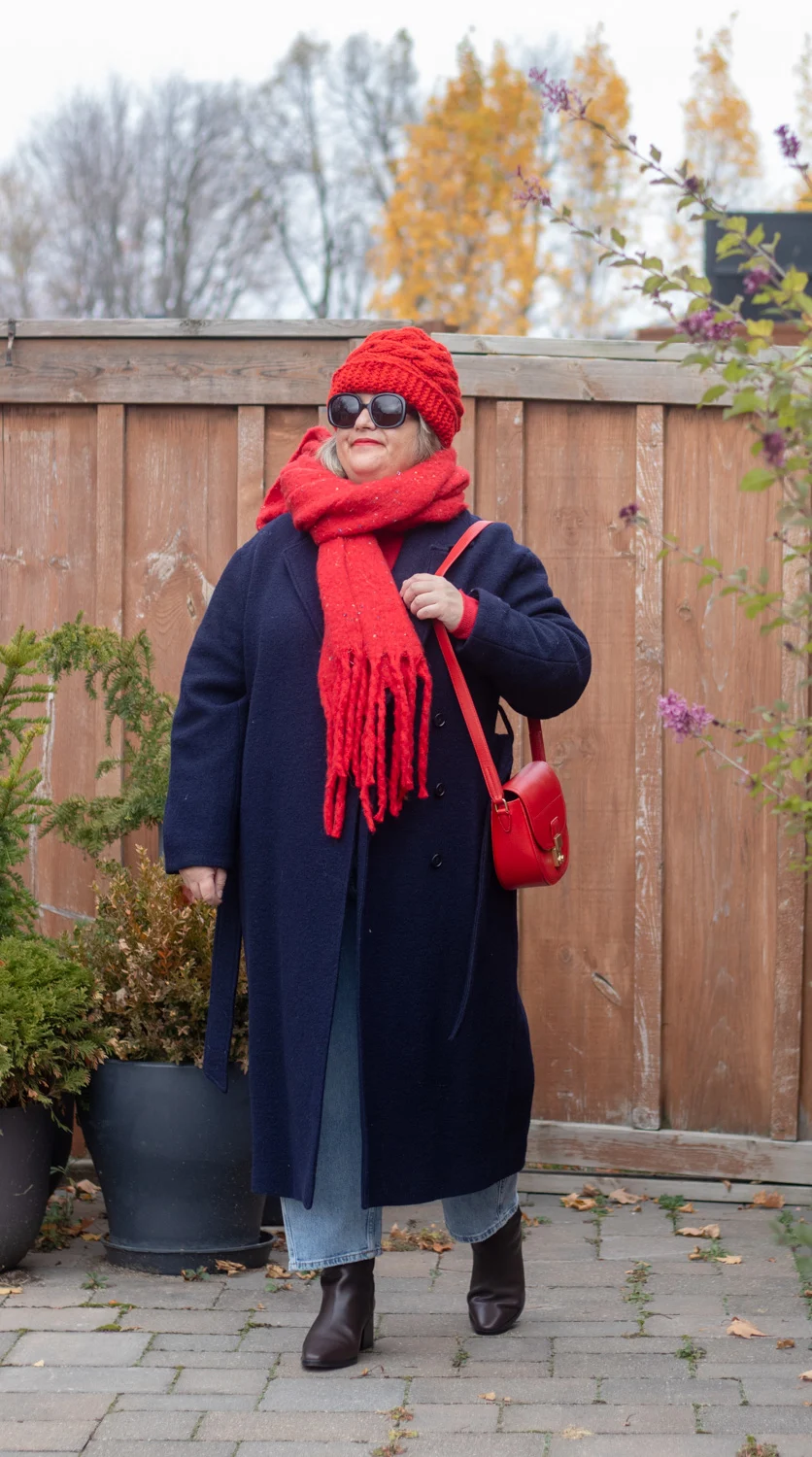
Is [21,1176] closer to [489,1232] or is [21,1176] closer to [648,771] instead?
[489,1232]

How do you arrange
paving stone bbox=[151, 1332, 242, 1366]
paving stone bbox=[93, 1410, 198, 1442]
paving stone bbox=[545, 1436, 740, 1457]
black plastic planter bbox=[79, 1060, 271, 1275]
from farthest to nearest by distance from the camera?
1. black plastic planter bbox=[79, 1060, 271, 1275]
2. paving stone bbox=[151, 1332, 242, 1366]
3. paving stone bbox=[93, 1410, 198, 1442]
4. paving stone bbox=[545, 1436, 740, 1457]

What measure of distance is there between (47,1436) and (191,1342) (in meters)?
0.49

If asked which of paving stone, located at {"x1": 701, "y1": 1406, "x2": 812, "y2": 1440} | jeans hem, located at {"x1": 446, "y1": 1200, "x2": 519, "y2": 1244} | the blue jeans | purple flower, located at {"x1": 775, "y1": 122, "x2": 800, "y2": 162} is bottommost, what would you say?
paving stone, located at {"x1": 701, "y1": 1406, "x2": 812, "y2": 1440}

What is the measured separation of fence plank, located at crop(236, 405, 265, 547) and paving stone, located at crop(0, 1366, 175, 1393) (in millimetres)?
2140

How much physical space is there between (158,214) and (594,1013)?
74.4 feet

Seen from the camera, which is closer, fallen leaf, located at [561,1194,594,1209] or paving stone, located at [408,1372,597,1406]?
paving stone, located at [408,1372,597,1406]

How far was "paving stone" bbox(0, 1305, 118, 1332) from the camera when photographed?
3.07 meters

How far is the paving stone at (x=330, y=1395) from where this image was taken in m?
2.66

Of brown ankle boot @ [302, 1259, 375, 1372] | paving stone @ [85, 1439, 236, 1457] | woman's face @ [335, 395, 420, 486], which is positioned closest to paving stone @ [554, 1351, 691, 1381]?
brown ankle boot @ [302, 1259, 375, 1372]

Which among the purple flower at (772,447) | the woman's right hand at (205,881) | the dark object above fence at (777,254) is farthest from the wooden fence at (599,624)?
the purple flower at (772,447)

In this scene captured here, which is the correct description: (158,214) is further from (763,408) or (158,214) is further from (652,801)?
(763,408)

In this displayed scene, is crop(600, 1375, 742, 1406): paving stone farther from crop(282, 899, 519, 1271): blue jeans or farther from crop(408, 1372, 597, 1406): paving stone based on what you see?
crop(282, 899, 519, 1271): blue jeans

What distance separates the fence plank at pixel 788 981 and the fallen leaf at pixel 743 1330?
1054 millimetres

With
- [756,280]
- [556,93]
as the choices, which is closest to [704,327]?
[756,280]
